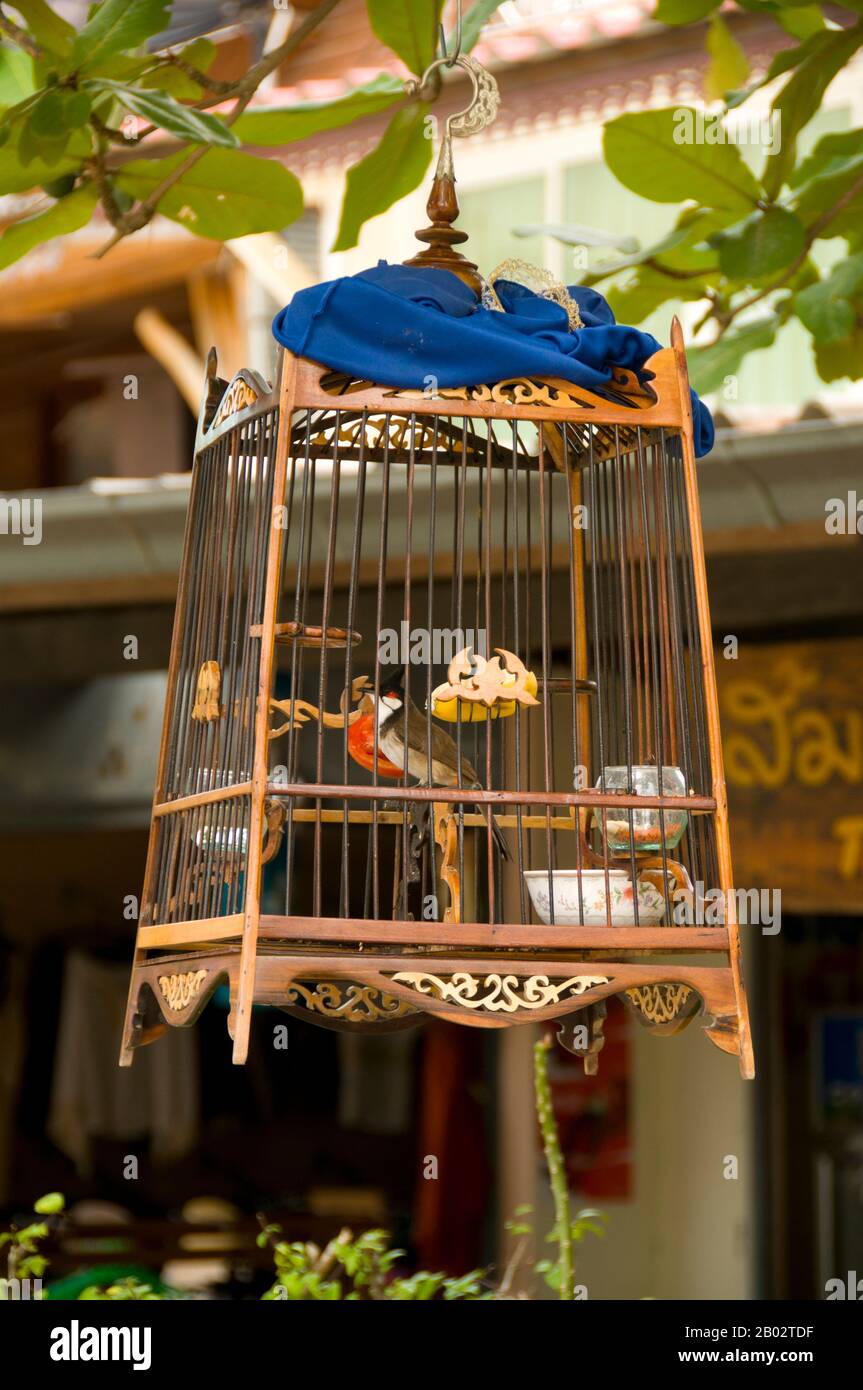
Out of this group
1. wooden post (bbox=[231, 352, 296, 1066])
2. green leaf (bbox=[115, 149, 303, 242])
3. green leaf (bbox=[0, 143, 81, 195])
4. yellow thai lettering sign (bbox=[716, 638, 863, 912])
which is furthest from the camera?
yellow thai lettering sign (bbox=[716, 638, 863, 912])

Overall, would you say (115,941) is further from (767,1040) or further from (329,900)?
(767,1040)

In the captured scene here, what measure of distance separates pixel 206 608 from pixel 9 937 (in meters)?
5.93

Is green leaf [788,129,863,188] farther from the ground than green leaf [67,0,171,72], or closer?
farther from the ground

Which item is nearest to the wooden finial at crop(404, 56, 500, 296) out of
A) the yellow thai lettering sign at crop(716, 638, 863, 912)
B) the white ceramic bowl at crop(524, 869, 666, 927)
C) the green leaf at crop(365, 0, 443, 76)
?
the green leaf at crop(365, 0, 443, 76)

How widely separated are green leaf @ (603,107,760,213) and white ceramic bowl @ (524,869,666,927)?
42.2 inches

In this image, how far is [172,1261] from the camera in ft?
18.8

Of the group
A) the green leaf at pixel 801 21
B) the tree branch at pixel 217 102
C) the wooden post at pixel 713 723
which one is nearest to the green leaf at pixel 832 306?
the green leaf at pixel 801 21

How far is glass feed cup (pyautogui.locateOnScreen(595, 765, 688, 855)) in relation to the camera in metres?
2.06

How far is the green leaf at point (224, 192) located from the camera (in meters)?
2.38

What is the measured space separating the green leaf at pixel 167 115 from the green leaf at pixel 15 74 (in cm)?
25

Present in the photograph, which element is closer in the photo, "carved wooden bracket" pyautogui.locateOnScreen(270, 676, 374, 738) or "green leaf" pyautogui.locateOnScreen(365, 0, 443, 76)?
"carved wooden bracket" pyautogui.locateOnScreen(270, 676, 374, 738)

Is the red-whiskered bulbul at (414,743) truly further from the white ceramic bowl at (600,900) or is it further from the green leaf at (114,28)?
the green leaf at (114,28)

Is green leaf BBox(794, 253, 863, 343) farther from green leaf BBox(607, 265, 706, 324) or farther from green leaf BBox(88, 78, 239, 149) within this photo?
green leaf BBox(88, 78, 239, 149)
